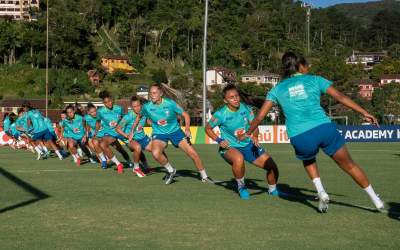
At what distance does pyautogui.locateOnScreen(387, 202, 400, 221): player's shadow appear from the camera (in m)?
8.09

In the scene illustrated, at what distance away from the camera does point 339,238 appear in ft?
22.2

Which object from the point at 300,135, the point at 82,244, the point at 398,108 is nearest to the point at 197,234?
the point at 82,244

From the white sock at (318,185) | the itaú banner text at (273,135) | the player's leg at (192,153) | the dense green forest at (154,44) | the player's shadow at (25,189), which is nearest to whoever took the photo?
the white sock at (318,185)

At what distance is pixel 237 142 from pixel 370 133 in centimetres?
2668

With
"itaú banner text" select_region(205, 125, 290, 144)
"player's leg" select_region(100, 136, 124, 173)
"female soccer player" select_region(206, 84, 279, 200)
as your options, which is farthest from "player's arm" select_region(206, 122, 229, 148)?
"itaú banner text" select_region(205, 125, 290, 144)

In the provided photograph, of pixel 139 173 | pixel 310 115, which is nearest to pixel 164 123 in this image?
pixel 139 173

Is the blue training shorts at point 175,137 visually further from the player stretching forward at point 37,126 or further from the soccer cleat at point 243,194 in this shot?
the player stretching forward at point 37,126

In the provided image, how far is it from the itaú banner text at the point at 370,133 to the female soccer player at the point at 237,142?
25.7 m

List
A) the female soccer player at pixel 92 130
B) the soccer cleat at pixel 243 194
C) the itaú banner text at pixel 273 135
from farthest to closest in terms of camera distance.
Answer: the itaú banner text at pixel 273 135 < the female soccer player at pixel 92 130 < the soccer cleat at pixel 243 194

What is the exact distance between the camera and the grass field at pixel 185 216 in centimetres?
666

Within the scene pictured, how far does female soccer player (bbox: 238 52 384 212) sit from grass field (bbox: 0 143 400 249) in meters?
0.67

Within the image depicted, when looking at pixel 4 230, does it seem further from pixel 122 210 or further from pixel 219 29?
pixel 219 29

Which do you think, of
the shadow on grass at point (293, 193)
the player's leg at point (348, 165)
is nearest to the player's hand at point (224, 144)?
the shadow on grass at point (293, 193)

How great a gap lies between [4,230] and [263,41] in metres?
140
